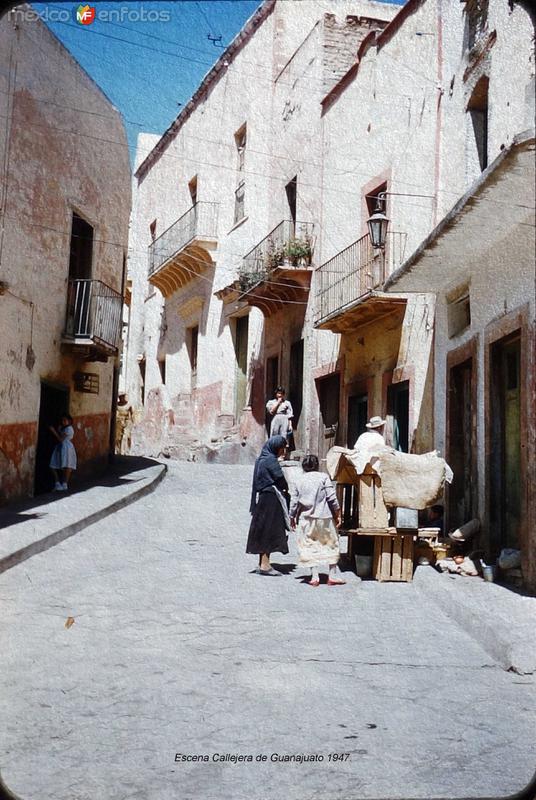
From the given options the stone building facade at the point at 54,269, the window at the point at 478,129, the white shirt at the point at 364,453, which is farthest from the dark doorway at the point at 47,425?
the window at the point at 478,129

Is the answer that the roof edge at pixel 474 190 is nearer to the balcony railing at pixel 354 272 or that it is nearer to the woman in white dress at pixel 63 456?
the balcony railing at pixel 354 272

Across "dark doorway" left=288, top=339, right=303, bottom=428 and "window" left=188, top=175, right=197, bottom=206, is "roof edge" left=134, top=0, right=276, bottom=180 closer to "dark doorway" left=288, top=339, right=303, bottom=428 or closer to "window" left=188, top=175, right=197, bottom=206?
"window" left=188, top=175, right=197, bottom=206

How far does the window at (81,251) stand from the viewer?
14906 millimetres

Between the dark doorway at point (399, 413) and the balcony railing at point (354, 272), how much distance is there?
4.56 feet

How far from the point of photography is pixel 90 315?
1441 centimetres

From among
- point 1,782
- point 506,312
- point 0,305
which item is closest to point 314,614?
point 506,312

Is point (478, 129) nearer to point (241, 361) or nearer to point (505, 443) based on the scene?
point (505, 443)

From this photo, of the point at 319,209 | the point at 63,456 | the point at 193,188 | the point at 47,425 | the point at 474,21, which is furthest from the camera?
the point at 193,188

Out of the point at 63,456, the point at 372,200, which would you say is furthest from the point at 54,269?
the point at 372,200

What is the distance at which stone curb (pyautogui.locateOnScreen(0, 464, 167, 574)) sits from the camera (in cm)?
767

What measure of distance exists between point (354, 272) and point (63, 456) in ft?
16.7

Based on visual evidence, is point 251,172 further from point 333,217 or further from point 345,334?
point 345,334

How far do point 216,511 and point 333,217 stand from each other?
5.83 m

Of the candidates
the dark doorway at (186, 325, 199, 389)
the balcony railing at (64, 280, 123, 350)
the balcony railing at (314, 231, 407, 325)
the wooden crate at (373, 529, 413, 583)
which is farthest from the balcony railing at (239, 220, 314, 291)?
the wooden crate at (373, 529, 413, 583)
